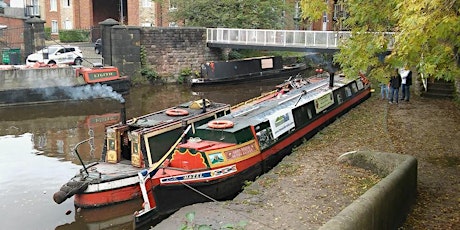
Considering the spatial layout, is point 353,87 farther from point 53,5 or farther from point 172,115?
point 53,5

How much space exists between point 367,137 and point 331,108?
95.4 inches

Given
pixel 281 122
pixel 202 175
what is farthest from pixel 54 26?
pixel 202 175

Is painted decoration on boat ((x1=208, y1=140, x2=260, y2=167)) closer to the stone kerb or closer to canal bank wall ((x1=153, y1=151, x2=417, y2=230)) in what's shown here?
canal bank wall ((x1=153, y1=151, x2=417, y2=230))

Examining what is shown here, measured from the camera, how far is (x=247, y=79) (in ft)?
110

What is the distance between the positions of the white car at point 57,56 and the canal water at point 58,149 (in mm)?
4653

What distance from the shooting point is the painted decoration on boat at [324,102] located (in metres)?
16.2

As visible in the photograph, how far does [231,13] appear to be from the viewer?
35844mm

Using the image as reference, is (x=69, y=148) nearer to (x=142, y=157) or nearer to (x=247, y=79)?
(x=142, y=157)

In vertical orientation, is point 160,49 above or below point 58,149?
above

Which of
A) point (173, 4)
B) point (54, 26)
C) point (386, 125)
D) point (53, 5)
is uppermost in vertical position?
point (53, 5)

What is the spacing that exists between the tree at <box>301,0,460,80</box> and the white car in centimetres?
2412

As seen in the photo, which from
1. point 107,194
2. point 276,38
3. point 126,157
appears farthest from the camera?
point 276,38

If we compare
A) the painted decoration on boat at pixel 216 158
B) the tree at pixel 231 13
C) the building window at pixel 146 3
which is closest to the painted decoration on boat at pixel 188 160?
the painted decoration on boat at pixel 216 158

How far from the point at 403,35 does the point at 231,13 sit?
29296mm
